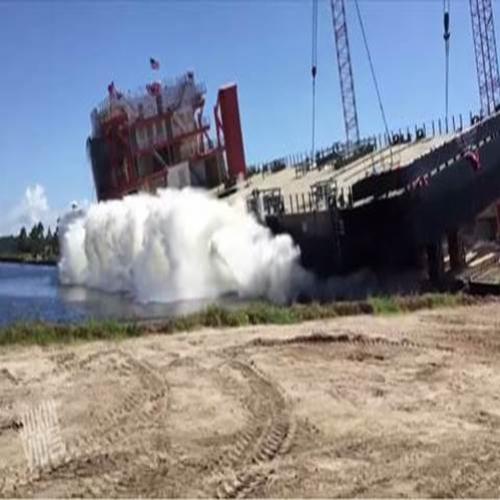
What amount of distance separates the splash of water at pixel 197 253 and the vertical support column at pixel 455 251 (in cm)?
537

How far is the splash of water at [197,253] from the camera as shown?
33.7 metres

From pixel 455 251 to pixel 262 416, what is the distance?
20900mm

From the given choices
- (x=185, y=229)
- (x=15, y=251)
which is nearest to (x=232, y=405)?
(x=185, y=229)

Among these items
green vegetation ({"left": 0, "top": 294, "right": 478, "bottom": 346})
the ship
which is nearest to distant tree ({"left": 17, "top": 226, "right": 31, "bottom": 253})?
the ship

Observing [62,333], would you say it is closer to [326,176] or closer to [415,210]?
[415,210]

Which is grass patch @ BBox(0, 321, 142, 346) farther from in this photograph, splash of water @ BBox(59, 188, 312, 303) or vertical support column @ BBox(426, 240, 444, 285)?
vertical support column @ BBox(426, 240, 444, 285)

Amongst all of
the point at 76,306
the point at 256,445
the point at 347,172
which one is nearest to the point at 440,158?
the point at 347,172

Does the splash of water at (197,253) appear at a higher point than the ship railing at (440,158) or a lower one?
lower

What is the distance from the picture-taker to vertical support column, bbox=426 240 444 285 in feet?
93.5

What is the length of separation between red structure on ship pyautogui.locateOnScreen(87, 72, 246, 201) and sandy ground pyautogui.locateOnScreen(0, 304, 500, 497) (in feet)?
144

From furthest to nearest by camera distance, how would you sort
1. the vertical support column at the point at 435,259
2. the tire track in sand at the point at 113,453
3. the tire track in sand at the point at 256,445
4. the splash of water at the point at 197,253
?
the splash of water at the point at 197,253
the vertical support column at the point at 435,259
the tire track in sand at the point at 113,453
the tire track in sand at the point at 256,445

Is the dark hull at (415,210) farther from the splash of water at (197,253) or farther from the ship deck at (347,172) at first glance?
the ship deck at (347,172)

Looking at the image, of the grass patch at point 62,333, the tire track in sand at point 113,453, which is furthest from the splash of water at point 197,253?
the tire track in sand at point 113,453

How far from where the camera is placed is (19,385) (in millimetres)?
12539
